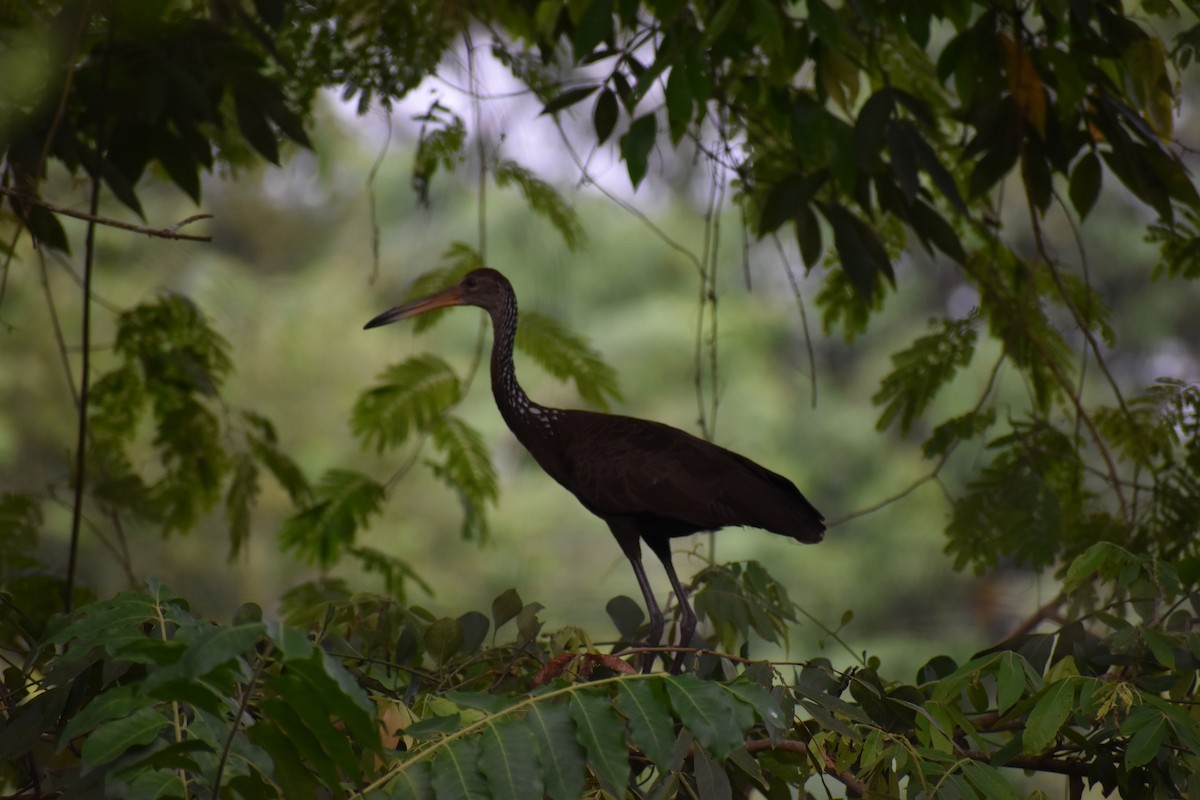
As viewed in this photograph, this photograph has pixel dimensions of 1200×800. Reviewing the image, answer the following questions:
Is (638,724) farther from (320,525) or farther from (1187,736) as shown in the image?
(320,525)

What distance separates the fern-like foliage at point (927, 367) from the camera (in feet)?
10.8

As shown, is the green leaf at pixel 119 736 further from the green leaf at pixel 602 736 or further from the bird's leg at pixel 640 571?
the bird's leg at pixel 640 571

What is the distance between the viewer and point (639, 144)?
2.59 metres

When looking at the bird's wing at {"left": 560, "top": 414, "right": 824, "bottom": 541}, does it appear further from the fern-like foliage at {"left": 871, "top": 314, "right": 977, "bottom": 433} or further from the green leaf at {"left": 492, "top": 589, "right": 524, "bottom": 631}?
the fern-like foliage at {"left": 871, "top": 314, "right": 977, "bottom": 433}

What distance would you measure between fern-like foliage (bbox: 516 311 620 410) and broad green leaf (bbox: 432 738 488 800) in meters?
2.12

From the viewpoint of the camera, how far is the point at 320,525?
357 cm

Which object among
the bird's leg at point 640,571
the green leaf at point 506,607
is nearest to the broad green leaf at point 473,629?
the green leaf at point 506,607

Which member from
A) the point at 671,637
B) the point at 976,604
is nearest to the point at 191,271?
the point at 976,604

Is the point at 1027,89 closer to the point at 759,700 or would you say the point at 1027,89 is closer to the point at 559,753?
the point at 759,700

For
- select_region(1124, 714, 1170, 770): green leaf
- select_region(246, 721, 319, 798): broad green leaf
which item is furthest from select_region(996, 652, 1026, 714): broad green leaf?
select_region(246, 721, 319, 798): broad green leaf

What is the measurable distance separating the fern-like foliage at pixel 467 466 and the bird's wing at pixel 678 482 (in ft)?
3.16

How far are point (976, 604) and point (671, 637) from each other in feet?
20.6

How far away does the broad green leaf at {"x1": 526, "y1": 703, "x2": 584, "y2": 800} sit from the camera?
1405 mm

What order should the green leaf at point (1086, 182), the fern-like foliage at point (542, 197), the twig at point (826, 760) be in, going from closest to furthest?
the twig at point (826, 760) → the green leaf at point (1086, 182) → the fern-like foliage at point (542, 197)
